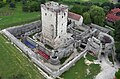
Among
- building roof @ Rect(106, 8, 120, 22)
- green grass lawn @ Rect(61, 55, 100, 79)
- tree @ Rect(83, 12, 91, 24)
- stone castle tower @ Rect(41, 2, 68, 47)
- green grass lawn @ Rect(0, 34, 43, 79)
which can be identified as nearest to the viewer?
green grass lawn @ Rect(0, 34, 43, 79)

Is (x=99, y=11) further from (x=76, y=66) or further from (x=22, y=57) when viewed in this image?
(x=22, y=57)

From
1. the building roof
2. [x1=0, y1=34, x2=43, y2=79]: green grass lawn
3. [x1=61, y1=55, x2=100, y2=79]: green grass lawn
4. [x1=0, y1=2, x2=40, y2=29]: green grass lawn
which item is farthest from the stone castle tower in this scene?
the building roof

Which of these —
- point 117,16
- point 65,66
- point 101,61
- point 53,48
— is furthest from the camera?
point 117,16

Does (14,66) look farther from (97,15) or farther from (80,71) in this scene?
(97,15)

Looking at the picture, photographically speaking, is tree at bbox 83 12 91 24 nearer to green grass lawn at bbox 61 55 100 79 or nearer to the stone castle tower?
the stone castle tower

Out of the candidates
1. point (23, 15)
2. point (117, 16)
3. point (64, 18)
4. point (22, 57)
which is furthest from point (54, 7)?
point (117, 16)

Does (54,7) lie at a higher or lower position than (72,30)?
higher

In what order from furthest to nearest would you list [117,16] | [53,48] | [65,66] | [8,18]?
1. [117,16]
2. [8,18]
3. [53,48]
4. [65,66]
